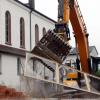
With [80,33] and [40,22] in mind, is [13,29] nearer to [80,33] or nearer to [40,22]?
[40,22]

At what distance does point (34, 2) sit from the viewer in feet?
176

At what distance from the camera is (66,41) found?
18500mm

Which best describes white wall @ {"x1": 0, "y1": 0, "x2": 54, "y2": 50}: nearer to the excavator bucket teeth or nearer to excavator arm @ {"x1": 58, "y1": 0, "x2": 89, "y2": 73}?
excavator arm @ {"x1": 58, "y1": 0, "x2": 89, "y2": 73}

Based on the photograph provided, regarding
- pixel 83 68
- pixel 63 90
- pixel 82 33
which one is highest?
pixel 82 33

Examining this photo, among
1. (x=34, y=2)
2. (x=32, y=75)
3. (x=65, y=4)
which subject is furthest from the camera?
(x=34, y=2)

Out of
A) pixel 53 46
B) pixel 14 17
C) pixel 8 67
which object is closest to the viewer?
pixel 53 46

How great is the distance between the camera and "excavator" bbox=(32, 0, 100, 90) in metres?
18.3

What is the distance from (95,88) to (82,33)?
757 centimetres

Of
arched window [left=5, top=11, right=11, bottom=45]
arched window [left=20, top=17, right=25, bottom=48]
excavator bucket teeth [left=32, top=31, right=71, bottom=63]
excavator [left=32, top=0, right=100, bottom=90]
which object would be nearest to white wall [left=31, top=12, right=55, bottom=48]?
arched window [left=20, top=17, right=25, bottom=48]

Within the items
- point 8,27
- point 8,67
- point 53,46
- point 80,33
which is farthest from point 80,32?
point 8,27

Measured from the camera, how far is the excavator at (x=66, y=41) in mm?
18281

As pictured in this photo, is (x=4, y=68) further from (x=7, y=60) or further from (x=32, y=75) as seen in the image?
(x=32, y=75)

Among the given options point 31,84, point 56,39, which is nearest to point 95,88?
point 31,84

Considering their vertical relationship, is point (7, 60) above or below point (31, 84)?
above
